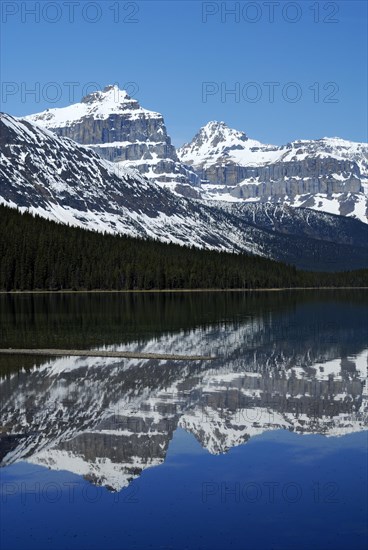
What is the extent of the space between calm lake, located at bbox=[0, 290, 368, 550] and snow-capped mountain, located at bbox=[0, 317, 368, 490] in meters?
0.09

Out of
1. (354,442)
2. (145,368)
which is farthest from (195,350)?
(354,442)

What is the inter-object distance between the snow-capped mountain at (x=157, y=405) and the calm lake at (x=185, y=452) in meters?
0.09

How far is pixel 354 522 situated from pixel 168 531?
227 inches

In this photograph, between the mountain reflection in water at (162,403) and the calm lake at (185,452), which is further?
the mountain reflection in water at (162,403)

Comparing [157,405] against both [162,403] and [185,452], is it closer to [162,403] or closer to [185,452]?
[162,403]

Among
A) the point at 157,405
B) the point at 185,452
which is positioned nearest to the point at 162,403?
the point at 157,405

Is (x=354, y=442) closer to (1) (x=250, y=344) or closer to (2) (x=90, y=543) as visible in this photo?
(2) (x=90, y=543)

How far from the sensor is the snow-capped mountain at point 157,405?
3531cm

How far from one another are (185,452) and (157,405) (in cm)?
966

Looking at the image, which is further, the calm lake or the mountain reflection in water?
the mountain reflection in water

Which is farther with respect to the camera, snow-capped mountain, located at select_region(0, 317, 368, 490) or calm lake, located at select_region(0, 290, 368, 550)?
snow-capped mountain, located at select_region(0, 317, 368, 490)

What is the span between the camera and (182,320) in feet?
361

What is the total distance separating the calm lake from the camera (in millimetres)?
26297

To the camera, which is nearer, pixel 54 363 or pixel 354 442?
pixel 354 442
